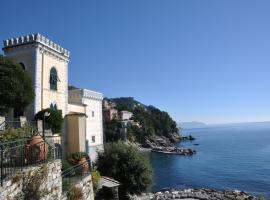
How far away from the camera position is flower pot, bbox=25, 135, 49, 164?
10.5 m

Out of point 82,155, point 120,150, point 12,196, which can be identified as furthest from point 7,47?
point 12,196

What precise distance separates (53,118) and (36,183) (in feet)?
46.7

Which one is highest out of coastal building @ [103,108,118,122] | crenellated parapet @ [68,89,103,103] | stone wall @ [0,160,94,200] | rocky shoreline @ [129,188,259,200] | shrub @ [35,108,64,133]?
coastal building @ [103,108,118,122]

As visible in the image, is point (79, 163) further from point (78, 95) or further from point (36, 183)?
point (78, 95)

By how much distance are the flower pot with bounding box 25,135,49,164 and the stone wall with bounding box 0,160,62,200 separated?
39 cm

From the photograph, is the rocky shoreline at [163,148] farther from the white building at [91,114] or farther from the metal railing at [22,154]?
the metal railing at [22,154]

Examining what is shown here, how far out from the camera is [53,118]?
2342 centimetres

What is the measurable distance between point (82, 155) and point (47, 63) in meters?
8.66

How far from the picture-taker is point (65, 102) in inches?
1085

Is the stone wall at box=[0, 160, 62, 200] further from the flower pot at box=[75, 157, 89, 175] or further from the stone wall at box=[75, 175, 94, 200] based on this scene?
the flower pot at box=[75, 157, 89, 175]

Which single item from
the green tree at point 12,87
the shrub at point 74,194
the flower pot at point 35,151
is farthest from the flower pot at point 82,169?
the flower pot at point 35,151

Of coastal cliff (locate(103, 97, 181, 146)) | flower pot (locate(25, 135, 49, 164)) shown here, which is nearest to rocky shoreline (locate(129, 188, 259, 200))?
flower pot (locate(25, 135, 49, 164))

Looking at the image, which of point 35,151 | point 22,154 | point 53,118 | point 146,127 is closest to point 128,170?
point 53,118

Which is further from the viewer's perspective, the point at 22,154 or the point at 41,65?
the point at 41,65
